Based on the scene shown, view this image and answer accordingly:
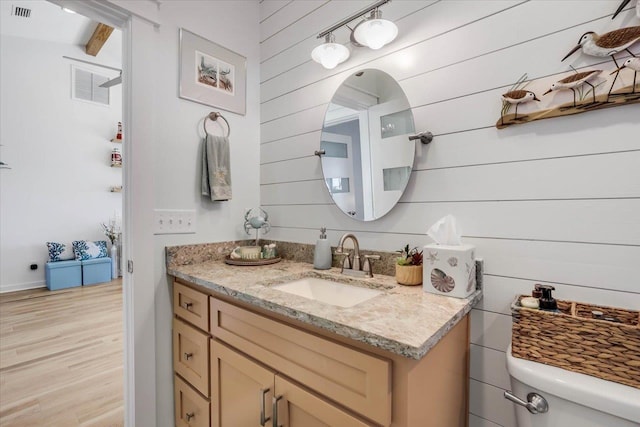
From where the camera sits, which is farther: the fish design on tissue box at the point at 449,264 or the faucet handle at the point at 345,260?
the faucet handle at the point at 345,260

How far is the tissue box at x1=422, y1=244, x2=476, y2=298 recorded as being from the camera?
95 cm

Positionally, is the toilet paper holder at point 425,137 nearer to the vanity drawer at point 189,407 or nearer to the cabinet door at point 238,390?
the cabinet door at point 238,390

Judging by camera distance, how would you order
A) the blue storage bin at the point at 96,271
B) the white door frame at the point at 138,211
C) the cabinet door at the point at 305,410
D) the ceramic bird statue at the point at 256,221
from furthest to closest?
the blue storage bin at the point at 96,271
the ceramic bird statue at the point at 256,221
the white door frame at the point at 138,211
the cabinet door at the point at 305,410

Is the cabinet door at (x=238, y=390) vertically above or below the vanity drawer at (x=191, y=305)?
below

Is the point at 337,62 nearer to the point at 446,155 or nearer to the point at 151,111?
the point at 446,155

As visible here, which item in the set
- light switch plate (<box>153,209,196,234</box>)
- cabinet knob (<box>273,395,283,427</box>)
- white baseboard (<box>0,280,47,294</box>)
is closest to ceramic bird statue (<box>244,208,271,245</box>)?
light switch plate (<box>153,209,196,234</box>)

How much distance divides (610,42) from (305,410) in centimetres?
134

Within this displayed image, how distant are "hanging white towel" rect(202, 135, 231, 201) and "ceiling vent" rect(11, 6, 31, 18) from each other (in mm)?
3951

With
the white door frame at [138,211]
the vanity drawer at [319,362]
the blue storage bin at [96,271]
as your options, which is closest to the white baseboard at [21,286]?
the blue storage bin at [96,271]

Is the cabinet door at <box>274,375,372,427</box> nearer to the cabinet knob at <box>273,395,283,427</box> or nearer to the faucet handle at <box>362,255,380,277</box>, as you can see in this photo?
the cabinet knob at <box>273,395,283,427</box>

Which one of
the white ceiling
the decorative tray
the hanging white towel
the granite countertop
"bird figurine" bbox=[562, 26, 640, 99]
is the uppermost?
the white ceiling

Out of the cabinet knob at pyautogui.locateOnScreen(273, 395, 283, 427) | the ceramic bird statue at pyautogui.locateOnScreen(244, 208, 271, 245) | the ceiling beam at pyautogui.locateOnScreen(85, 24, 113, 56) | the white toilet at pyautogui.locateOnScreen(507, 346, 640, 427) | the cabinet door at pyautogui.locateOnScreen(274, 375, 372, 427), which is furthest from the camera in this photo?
the ceiling beam at pyautogui.locateOnScreen(85, 24, 113, 56)

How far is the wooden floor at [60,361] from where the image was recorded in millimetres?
1754

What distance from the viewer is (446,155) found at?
3.76ft
